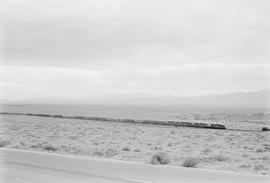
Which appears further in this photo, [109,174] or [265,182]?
[109,174]

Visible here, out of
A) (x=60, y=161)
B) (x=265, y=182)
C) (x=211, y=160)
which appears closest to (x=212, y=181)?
(x=265, y=182)

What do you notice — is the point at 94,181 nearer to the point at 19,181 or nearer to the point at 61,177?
the point at 61,177

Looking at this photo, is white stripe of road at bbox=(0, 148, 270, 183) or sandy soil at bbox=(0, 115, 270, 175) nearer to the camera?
white stripe of road at bbox=(0, 148, 270, 183)

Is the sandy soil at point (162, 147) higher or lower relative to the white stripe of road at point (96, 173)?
lower

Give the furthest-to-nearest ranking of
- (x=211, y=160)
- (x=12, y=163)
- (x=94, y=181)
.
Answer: (x=211, y=160)
(x=12, y=163)
(x=94, y=181)

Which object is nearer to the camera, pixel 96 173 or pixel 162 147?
pixel 96 173

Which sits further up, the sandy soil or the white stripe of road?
the white stripe of road

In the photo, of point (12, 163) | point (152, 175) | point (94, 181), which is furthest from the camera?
point (12, 163)

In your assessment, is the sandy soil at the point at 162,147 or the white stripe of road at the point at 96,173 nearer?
the white stripe of road at the point at 96,173

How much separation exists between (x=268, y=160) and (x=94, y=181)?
10190 mm

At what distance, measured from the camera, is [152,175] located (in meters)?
6.92

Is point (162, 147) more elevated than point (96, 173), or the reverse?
point (96, 173)

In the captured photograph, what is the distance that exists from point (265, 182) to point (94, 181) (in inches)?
115

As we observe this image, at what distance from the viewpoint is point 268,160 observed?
14.5m
